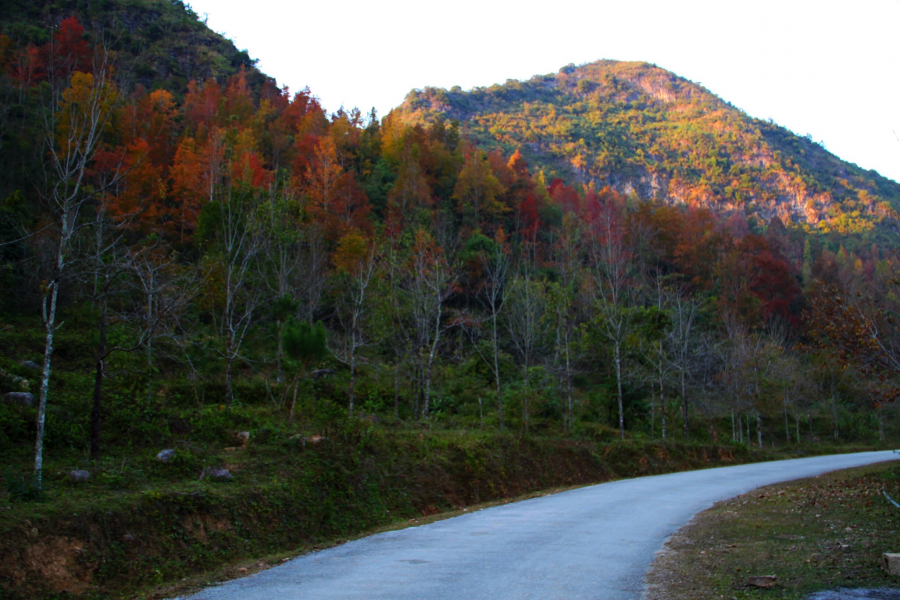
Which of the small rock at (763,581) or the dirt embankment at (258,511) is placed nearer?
the small rock at (763,581)

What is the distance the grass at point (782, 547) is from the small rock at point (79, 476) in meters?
8.16

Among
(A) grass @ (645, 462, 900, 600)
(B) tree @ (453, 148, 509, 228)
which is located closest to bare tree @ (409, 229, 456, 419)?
(A) grass @ (645, 462, 900, 600)

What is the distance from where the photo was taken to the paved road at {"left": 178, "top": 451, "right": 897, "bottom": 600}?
247 inches

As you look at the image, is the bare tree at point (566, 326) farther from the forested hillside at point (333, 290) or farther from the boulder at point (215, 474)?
the boulder at point (215, 474)

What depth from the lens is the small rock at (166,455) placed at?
10875 millimetres

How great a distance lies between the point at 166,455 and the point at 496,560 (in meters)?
6.66

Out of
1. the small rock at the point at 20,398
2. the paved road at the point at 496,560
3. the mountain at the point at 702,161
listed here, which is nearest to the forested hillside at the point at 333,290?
the small rock at the point at 20,398

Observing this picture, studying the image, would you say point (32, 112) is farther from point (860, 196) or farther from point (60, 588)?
point (860, 196)

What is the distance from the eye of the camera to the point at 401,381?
29.4 m

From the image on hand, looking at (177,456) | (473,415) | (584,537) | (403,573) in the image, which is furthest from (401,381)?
(403,573)

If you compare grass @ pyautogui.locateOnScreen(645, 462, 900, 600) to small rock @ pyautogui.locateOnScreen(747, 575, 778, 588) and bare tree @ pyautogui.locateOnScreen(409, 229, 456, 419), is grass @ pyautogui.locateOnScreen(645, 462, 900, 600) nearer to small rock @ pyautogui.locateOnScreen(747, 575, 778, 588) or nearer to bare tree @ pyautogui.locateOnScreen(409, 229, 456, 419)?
small rock @ pyautogui.locateOnScreen(747, 575, 778, 588)

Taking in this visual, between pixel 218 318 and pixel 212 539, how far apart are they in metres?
19.4

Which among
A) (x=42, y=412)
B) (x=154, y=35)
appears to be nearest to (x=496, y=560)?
(x=42, y=412)

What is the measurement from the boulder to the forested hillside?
2151 millimetres
